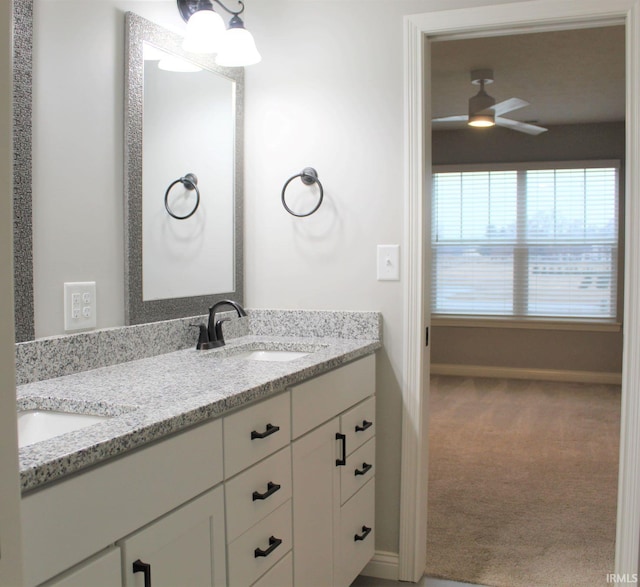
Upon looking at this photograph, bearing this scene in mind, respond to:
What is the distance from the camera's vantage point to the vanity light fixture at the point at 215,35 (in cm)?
219

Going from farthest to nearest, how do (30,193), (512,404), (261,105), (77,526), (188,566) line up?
(512,404) < (261,105) < (30,193) < (188,566) < (77,526)

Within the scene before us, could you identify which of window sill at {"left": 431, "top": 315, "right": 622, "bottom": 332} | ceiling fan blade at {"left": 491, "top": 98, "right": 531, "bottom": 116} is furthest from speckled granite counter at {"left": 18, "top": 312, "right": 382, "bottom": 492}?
window sill at {"left": 431, "top": 315, "right": 622, "bottom": 332}

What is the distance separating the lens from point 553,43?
3.97 m

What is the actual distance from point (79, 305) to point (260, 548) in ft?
2.65

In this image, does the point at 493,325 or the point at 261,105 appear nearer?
the point at 261,105

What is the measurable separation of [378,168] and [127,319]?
107cm

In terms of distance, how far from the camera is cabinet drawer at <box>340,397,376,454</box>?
7.28ft

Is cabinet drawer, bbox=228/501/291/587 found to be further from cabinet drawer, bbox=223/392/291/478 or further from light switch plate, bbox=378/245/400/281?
light switch plate, bbox=378/245/400/281

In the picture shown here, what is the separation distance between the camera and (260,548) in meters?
1.64

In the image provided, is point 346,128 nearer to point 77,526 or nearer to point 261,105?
point 261,105

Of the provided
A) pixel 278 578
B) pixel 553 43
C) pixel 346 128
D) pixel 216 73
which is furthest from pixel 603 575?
pixel 553 43

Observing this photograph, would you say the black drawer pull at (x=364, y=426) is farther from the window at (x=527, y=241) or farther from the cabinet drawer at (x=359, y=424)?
Result: the window at (x=527, y=241)

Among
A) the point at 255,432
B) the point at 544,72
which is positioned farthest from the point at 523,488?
the point at 544,72

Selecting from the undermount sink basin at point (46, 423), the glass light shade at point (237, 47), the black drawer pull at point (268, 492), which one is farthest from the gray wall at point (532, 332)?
the undermount sink basin at point (46, 423)
